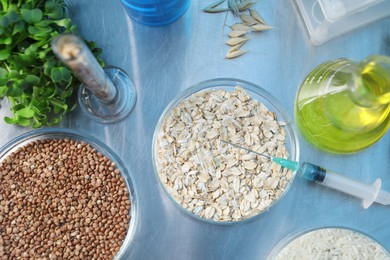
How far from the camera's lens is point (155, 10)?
3.45 feet

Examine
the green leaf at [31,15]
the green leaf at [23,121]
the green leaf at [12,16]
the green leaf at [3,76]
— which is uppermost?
the green leaf at [31,15]

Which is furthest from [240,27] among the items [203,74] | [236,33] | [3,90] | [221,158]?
[3,90]

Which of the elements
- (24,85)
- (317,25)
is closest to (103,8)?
(24,85)

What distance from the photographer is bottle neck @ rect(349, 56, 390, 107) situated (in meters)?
0.85

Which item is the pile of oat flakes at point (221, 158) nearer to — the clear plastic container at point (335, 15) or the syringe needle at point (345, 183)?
the syringe needle at point (345, 183)

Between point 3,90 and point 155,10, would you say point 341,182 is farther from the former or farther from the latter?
point 3,90

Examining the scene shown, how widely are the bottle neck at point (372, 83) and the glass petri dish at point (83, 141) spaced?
1.54 feet

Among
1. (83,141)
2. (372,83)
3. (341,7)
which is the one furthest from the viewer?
(83,141)

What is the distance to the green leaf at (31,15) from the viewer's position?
0.91 metres

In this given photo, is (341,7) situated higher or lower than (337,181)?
higher

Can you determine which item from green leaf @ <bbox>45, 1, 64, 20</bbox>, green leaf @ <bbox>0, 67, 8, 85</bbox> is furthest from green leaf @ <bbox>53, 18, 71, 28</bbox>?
green leaf @ <bbox>0, 67, 8, 85</bbox>

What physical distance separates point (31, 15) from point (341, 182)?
650 millimetres

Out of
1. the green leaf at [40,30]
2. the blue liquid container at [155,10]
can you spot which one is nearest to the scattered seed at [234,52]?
the blue liquid container at [155,10]

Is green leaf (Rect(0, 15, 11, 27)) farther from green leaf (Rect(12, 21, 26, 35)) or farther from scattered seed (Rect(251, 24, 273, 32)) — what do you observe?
scattered seed (Rect(251, 24, 273, 32))
